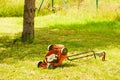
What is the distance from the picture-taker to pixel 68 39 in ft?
38.5

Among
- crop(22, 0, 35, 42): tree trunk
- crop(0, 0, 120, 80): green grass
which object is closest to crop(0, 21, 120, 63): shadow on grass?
crop(0, 0, 120, 80): green grass

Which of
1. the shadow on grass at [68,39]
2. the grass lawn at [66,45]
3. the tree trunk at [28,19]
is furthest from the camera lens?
the tree trunk at [28,19]

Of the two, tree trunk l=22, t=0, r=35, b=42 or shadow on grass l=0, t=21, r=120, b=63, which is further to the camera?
tree trunk l=22, t=0, r=35, b=42

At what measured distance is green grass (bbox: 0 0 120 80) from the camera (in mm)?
7141

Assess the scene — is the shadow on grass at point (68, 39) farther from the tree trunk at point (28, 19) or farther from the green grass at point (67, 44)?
the tree trunk at point (28, 19)

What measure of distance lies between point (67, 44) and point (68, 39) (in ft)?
3.73

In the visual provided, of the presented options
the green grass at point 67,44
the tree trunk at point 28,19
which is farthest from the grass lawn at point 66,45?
the tree trunk at point 28,19

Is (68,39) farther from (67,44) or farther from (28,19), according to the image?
(28,19)

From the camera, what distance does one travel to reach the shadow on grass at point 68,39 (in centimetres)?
939

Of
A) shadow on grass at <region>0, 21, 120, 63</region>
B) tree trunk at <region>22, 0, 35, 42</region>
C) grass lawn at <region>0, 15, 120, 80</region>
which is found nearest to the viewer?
grass lawn at <region>0, 15, 120, 80</region>

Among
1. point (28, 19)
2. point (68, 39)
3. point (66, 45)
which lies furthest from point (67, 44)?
point (28, 19)

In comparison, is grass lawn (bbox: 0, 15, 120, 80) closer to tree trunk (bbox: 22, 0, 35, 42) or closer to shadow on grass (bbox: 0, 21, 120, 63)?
shadow on grass (bbox: 0, 21, 120, 63)

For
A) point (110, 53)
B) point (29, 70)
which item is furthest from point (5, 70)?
point (110, 53)

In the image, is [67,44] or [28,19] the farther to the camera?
[28,19]
